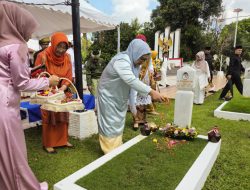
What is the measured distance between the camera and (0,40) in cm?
212

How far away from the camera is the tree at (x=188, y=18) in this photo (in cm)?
2820

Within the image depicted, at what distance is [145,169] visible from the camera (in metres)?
3.05

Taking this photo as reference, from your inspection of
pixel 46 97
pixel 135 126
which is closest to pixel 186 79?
pixel 135 126

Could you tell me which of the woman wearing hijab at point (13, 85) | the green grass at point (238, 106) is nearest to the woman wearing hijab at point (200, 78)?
the green grass at point (238, 106)

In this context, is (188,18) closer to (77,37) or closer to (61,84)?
(77,37)

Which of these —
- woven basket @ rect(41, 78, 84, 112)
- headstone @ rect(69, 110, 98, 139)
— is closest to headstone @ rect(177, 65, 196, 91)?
headstone @ rect(69, 110, 98, 139)

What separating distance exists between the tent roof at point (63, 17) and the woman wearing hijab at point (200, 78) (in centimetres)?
339

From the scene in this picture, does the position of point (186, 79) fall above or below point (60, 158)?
above

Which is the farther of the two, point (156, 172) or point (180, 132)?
point (180, 132)

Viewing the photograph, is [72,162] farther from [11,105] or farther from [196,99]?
[196,99]

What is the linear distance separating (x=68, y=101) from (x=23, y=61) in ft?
4.73

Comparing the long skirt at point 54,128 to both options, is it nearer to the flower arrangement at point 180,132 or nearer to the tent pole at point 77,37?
the tent pole at point 77,37

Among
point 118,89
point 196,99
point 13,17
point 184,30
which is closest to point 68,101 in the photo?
point 118,89

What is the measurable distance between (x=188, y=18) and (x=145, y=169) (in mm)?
28049
